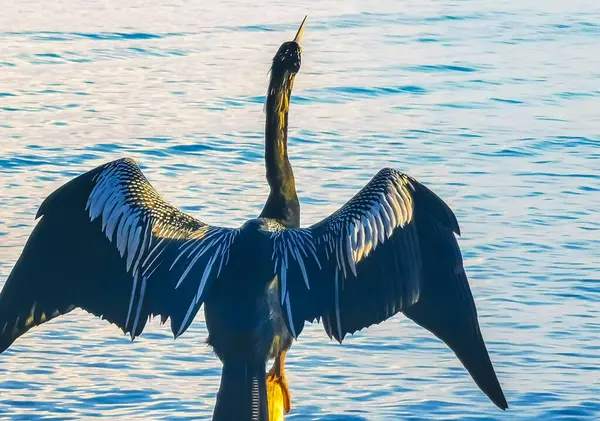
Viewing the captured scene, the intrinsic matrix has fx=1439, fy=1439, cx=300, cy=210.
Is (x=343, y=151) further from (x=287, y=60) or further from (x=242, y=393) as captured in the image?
(x=242, y=393)

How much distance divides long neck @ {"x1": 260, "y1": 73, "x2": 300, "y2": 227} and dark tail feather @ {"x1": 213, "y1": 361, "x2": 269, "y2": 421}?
3.60 ft

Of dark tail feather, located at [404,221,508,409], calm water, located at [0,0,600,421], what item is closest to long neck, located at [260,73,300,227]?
dark tail feather, located at [404,221,508,409]

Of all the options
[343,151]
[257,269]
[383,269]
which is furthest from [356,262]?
[343,151]

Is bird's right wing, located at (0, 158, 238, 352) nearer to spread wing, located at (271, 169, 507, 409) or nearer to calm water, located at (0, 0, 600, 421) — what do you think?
spread wing, located at (271, 169, 507, 409)

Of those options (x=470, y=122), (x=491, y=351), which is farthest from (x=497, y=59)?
(x=491, y=351)

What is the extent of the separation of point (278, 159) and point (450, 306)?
1.12 m

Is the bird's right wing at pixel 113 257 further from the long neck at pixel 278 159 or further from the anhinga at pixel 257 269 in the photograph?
the long neck at pixel 278 159

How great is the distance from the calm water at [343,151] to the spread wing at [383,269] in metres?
1.50

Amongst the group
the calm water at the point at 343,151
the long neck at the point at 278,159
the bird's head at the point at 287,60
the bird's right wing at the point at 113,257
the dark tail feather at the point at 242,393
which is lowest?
the calm water at the point at 343,151

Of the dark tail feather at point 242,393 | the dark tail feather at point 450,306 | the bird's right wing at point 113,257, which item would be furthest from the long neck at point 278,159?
the dark tail feather at point 242,393

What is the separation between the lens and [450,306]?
6867 millimetres

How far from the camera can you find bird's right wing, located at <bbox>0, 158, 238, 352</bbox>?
248 inches

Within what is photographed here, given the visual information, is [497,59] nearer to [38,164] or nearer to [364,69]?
[364,69]

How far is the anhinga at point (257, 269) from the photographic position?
615cm
